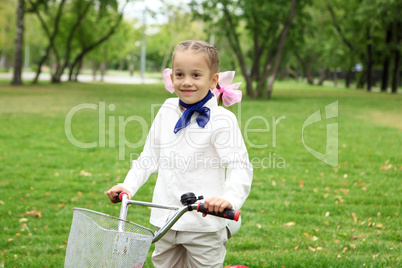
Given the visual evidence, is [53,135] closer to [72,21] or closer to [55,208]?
[55,208]

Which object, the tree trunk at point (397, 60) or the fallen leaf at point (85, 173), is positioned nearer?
the fallen leaf at point (85, 173)

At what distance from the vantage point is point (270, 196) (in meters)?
6.41

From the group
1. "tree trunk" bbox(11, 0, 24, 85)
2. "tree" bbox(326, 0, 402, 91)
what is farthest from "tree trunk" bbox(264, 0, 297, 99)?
"tree trunk" bbox(11, 0, 24, 85)

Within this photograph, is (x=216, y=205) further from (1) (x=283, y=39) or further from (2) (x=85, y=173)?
(1) (x=283, y=39)

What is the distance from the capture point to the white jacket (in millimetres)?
2629

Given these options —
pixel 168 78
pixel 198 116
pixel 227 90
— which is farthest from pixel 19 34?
pixel 198 116

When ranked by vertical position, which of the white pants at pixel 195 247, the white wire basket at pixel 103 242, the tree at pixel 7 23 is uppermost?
the tree at pixel 7 23

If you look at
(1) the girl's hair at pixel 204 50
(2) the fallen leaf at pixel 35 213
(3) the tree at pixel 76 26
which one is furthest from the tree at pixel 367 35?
(1) the girl's hair at pixel 204 50

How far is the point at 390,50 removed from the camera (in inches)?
1289

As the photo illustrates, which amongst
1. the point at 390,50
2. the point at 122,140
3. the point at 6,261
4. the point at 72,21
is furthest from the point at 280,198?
the point at 72,21

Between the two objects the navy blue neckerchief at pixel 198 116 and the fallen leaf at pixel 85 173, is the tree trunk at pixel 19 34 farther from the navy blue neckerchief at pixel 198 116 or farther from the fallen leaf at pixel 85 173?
the navy blue neckerchief at pixel 198 116

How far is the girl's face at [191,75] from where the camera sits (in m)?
2.58

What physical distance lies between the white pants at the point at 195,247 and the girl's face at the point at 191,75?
2.55ft

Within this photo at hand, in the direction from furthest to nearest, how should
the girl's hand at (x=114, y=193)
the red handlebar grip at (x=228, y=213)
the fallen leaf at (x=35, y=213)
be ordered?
the fallen leaf at (x=35, y=213) < the girl's hand at (x=114, y=193) < the red handlebar grip at (x=228, y=213)
